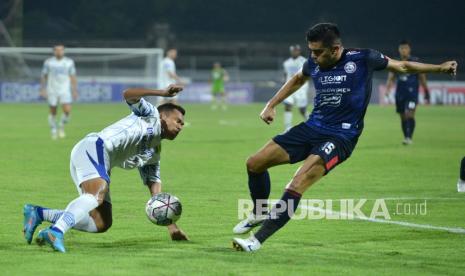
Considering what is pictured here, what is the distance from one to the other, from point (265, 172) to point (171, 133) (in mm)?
1063

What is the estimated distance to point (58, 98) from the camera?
24.1 metres

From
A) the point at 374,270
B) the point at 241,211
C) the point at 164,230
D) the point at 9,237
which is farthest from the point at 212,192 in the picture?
the point at 374,270

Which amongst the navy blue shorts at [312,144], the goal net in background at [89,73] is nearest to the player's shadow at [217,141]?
the navy blue shorts at [312,144]

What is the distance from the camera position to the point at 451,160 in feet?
60.1

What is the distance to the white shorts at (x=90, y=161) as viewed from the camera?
820 centimetres

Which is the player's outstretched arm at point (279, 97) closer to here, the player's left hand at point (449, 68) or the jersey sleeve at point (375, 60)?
the jersey sleeve at point (375, 60)

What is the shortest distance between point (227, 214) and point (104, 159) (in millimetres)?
2881

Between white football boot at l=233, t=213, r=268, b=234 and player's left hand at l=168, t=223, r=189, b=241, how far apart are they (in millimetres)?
632

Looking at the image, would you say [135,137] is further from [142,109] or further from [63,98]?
[63,98]

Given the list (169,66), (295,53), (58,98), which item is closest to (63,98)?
(58,98)

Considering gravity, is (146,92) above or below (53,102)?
above

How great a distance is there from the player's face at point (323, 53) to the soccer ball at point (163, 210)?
1892 mm

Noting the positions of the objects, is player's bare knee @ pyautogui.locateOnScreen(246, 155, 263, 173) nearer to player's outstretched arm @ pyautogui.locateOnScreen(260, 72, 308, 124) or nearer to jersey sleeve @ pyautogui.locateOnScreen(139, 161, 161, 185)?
player's outstretched arm @ pyautogui.locateOnScreen(260, 72, 308, 124)

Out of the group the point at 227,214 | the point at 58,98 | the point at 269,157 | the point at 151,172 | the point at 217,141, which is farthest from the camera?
the point at 58,98
